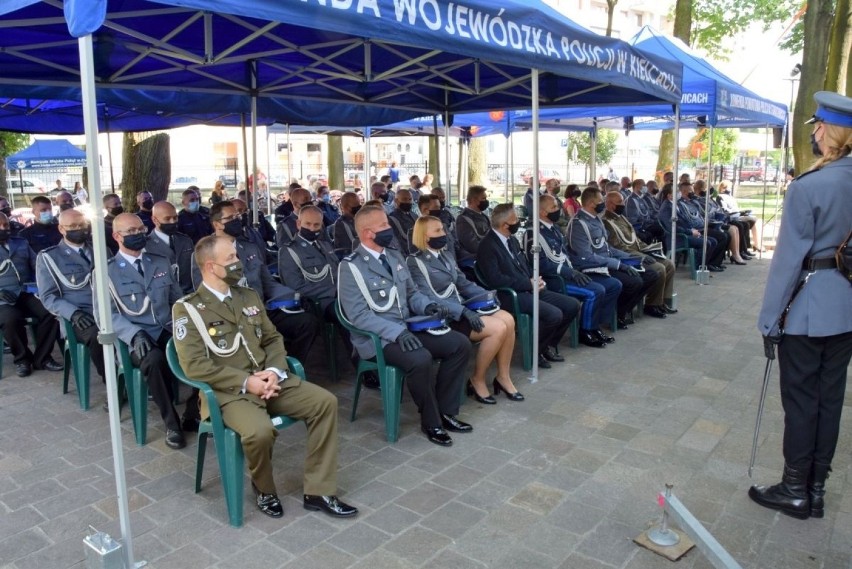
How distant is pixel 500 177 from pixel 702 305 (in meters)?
26.5

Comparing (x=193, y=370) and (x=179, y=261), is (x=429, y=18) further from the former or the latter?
(x=179, y=261)

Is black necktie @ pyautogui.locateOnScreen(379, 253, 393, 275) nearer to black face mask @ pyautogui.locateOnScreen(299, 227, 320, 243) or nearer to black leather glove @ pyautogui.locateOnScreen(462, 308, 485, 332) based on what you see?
black leather glove @ pyautogui.locateOnScreen(462, 308, 485, 332)

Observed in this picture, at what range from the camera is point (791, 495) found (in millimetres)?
3213

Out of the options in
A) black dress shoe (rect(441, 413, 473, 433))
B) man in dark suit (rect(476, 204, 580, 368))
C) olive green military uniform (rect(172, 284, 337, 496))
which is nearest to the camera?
olive green military uniform (rect(172, 284, 337, 496))

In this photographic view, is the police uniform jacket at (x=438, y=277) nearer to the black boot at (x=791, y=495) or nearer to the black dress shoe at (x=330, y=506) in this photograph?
the black dress shoe at (x=330, y=506)

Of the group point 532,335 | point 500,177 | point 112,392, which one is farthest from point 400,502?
point 500,177

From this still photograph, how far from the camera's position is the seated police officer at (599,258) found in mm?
6457

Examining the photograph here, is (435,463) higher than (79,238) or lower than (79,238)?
lower

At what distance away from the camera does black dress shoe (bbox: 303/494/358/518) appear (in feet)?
10.5

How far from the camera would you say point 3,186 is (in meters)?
13.8

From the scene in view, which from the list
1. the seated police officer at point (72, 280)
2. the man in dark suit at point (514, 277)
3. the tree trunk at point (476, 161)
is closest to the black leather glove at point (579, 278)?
the man in dark suit at point (514, 277)

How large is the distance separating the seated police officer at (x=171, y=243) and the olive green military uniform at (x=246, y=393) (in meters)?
1.79

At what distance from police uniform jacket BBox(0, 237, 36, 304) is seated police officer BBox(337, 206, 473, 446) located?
10.3 feet

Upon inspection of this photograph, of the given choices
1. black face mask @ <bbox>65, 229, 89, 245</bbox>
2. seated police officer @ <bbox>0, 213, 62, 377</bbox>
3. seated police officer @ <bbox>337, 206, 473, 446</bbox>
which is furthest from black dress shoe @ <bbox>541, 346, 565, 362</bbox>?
seated police officer @ <bbox>0, 213, 62, 377</bbox>
